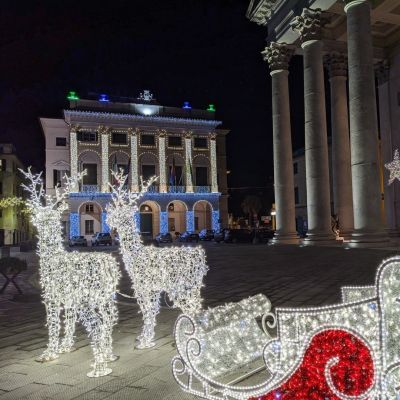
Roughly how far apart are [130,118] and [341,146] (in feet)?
124

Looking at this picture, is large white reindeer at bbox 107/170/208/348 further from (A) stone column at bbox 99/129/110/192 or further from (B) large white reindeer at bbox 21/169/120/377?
(A) stone column at bbox 99/129/110/192

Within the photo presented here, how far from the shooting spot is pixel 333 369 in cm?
310

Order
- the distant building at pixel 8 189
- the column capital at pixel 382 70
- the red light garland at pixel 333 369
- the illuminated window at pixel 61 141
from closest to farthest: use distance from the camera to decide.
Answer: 1. the red light garland at pixel 333 369
2. the column capital at pixel 382 70
3. the illuminated window at pixel 61 141
4. the distant building at pixel 8 189

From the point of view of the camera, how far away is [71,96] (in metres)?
56.4

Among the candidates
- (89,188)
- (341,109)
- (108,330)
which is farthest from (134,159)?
(108,330)

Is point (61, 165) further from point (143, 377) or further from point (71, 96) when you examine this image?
point (143, 377)

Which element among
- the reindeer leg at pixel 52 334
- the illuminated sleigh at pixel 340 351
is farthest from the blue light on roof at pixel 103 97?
the illuminated sleigh at pixel 340 351

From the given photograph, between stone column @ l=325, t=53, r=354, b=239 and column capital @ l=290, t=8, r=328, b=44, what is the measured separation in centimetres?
482

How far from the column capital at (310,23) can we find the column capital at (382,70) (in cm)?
833

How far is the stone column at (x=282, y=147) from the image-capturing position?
25422 mm

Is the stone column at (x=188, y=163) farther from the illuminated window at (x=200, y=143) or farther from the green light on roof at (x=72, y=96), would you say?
the green light on roof at (x=72, y=96)

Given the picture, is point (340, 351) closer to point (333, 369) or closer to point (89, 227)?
point (333, 369)

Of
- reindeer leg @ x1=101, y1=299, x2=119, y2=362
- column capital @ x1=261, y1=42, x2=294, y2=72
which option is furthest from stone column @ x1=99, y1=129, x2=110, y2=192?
reindeer leg @ x1=101, y1=299, x2=119, y2=362

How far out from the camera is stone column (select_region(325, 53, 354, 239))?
25156 mm
